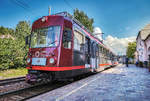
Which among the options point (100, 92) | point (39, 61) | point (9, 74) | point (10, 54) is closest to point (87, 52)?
point (39, 61)

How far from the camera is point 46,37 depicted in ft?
17.3

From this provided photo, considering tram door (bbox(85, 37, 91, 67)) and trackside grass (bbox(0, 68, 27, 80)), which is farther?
trackside grass (bbox(0, 68, 27, 80))

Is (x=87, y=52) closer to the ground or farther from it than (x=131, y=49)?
closer to the ground

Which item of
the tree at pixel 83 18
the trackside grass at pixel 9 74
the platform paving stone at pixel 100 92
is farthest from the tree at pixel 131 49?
the platform paving stone at pixel 100 92

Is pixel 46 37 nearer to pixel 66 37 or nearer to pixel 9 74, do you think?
pixel 66 37

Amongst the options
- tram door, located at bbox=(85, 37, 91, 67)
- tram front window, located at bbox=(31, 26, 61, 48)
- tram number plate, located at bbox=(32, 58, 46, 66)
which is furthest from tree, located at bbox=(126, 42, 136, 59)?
tram number plate, located at bbox=(32, 58, 46, 66)

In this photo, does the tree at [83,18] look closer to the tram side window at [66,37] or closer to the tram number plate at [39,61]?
the tram side window at [66,37]

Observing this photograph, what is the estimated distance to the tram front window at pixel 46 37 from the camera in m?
5.01

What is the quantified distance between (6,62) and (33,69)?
840cm

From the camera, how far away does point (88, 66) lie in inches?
279

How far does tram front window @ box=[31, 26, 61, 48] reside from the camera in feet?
16.4

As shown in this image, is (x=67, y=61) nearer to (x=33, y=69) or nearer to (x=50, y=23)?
(x=33, y=69)

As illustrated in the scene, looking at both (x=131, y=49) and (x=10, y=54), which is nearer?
(x=10, y=54)

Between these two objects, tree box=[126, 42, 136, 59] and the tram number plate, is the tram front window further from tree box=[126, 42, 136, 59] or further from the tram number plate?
tree box=[126, 42, 136, 59]
